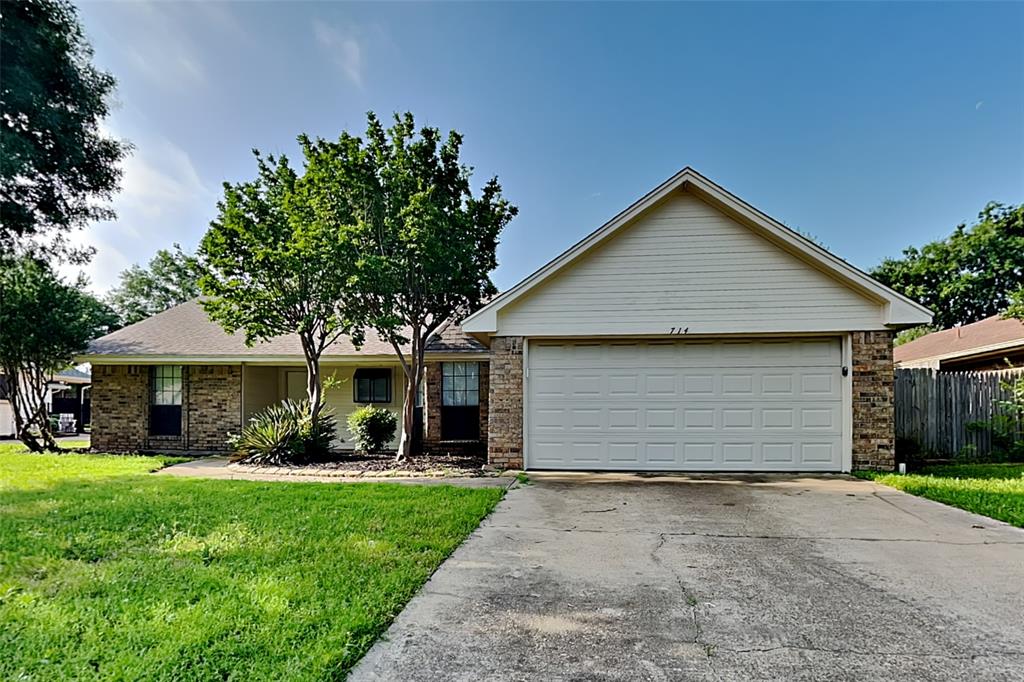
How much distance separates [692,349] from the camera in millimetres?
9469

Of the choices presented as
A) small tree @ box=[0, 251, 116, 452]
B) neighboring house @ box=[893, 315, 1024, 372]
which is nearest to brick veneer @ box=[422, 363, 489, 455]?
small tree @ box=[0, 251, 116, 452]

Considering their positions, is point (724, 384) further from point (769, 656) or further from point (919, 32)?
point (919, 32)

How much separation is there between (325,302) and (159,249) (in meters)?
34.8

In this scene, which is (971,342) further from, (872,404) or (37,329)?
(37,329)

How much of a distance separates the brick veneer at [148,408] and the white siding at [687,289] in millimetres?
7923

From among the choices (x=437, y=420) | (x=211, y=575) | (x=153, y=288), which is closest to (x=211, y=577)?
(x=211, y=575)

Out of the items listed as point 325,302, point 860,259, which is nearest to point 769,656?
point 325,302

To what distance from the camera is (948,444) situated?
35.9 ft

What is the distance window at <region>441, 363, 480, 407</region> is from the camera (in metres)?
12.8

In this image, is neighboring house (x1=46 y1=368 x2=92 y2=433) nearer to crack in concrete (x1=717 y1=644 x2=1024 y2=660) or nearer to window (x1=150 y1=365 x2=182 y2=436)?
window (x1=150 y1=365 x2=182 y2=436)

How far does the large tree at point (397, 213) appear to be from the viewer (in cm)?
947

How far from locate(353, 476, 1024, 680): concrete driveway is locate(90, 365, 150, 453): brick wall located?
11.6 meters

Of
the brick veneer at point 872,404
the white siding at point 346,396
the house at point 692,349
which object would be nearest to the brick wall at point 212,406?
the white siding at point 346,396

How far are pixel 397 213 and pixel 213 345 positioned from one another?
6.69 meters
